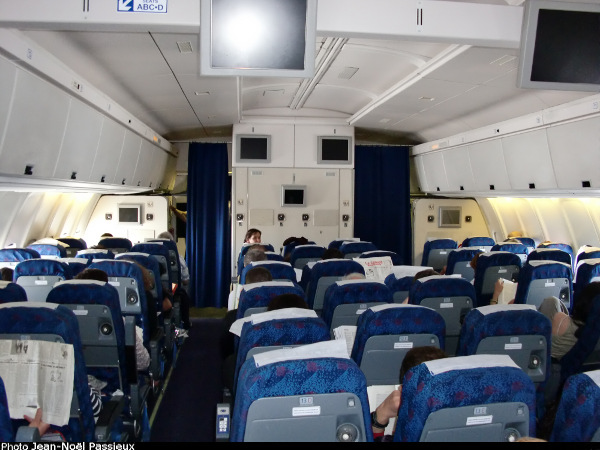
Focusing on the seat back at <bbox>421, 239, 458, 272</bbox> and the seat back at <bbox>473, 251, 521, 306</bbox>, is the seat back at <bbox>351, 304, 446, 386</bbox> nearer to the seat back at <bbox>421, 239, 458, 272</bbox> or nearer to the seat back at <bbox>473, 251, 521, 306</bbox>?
the seat back at <bbox>473, 251, 521, 306</bbox>

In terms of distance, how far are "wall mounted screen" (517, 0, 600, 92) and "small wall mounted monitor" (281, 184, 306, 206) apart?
790cm

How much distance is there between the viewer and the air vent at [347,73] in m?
7.71

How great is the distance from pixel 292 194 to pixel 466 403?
991 centimetres

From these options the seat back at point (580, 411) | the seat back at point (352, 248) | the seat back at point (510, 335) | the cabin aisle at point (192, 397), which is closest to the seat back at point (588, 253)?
the seat back at point (352, 248)

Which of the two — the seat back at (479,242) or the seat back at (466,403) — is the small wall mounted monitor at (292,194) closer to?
the seat back at (479,242)

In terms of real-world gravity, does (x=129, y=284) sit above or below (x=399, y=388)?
above

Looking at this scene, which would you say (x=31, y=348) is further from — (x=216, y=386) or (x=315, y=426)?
(x=216, y=386)

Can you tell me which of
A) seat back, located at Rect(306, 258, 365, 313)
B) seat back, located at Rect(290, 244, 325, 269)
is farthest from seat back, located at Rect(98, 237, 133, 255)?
seat back, located at Rect(306, 258, 365, 313)

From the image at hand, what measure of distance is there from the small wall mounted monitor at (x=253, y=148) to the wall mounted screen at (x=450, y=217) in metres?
4.80

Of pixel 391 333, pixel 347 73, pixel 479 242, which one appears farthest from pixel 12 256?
pixel 479 242

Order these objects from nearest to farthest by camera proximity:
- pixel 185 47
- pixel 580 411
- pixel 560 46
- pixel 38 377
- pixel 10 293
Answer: pixel 580 411 → pixel 38 377 → pixel 10 293 → pixel 560 46 → pixel 185 47

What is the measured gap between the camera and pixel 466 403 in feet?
7.50

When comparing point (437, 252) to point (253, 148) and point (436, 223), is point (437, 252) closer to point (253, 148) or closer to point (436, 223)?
point (436, 223)

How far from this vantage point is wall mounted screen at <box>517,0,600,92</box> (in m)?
4.24
